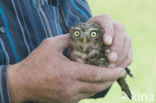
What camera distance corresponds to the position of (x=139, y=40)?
7.76 metres

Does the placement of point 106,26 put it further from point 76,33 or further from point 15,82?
point 15,82

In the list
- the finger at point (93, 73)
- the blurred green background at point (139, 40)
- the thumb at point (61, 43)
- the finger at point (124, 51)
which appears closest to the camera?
the finger at point (93, 73)

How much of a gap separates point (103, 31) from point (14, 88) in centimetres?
62

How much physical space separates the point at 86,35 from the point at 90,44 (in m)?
0.06

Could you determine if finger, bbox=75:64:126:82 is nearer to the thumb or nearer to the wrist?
the thumb

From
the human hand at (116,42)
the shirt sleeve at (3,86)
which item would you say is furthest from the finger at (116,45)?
the shirt sleeve at (3,86)

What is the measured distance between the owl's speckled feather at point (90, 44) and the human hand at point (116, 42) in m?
0.05

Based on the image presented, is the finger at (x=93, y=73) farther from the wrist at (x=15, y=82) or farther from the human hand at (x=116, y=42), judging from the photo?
the wrist at (x=15, y=82)

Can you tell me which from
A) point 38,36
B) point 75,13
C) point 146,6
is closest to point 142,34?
point 146,6

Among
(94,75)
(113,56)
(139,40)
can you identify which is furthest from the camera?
(139,40)

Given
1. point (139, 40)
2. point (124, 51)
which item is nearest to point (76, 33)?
point (124, 51)

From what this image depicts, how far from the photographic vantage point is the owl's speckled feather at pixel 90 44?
2.35 m

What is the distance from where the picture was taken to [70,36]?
238 centimetres

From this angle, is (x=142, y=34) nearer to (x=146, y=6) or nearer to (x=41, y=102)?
(x=146, y=6)
